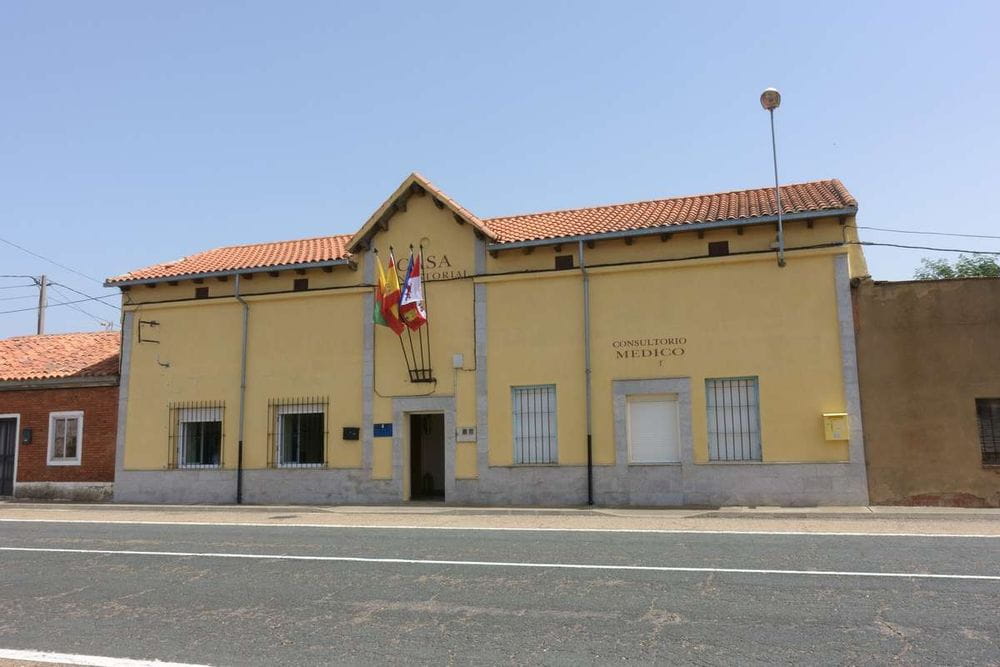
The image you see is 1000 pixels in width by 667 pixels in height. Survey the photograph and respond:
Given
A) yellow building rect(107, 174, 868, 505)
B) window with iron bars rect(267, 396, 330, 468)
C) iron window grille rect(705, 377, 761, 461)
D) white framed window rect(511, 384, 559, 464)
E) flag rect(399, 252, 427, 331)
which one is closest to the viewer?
yellow building rect(107, 174, 868, 505)

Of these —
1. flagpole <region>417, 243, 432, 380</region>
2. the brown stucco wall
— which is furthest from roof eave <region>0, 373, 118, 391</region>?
the brown stucco wall

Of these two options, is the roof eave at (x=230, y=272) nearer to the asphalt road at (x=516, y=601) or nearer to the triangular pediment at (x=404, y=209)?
the triangular pediment at (x=404, y=209)

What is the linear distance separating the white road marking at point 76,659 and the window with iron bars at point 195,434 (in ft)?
42.8

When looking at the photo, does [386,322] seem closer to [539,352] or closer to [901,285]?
[539,352]

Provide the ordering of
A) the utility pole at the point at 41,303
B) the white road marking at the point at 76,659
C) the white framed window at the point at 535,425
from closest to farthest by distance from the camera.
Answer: the white road marking at the point at 76,659
the white framed window at the point at 535,425
the utility pole at the point at 41,303

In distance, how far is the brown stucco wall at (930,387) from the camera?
46.4 ft

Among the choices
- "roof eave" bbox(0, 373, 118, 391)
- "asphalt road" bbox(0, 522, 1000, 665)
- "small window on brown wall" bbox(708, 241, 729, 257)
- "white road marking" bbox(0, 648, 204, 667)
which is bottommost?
"white road marking" bbox(0, 648, 204, 667)

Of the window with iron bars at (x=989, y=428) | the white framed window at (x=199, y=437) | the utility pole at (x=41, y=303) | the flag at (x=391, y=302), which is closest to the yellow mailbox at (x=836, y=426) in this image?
the window with iron bars at (x=989, y=428)

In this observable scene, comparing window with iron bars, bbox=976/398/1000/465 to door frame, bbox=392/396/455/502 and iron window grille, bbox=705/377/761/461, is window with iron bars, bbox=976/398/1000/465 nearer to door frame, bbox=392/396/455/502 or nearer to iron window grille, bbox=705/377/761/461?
iron window grille, bbox=705/377/761/461

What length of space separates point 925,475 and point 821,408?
83.7 inches

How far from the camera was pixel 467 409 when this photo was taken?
16.9 meters

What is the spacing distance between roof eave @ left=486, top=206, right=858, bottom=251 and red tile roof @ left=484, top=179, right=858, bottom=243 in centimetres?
10

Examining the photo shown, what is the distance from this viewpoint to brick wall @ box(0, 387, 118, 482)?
19.4m

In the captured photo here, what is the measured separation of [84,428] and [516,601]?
16.6 metres
